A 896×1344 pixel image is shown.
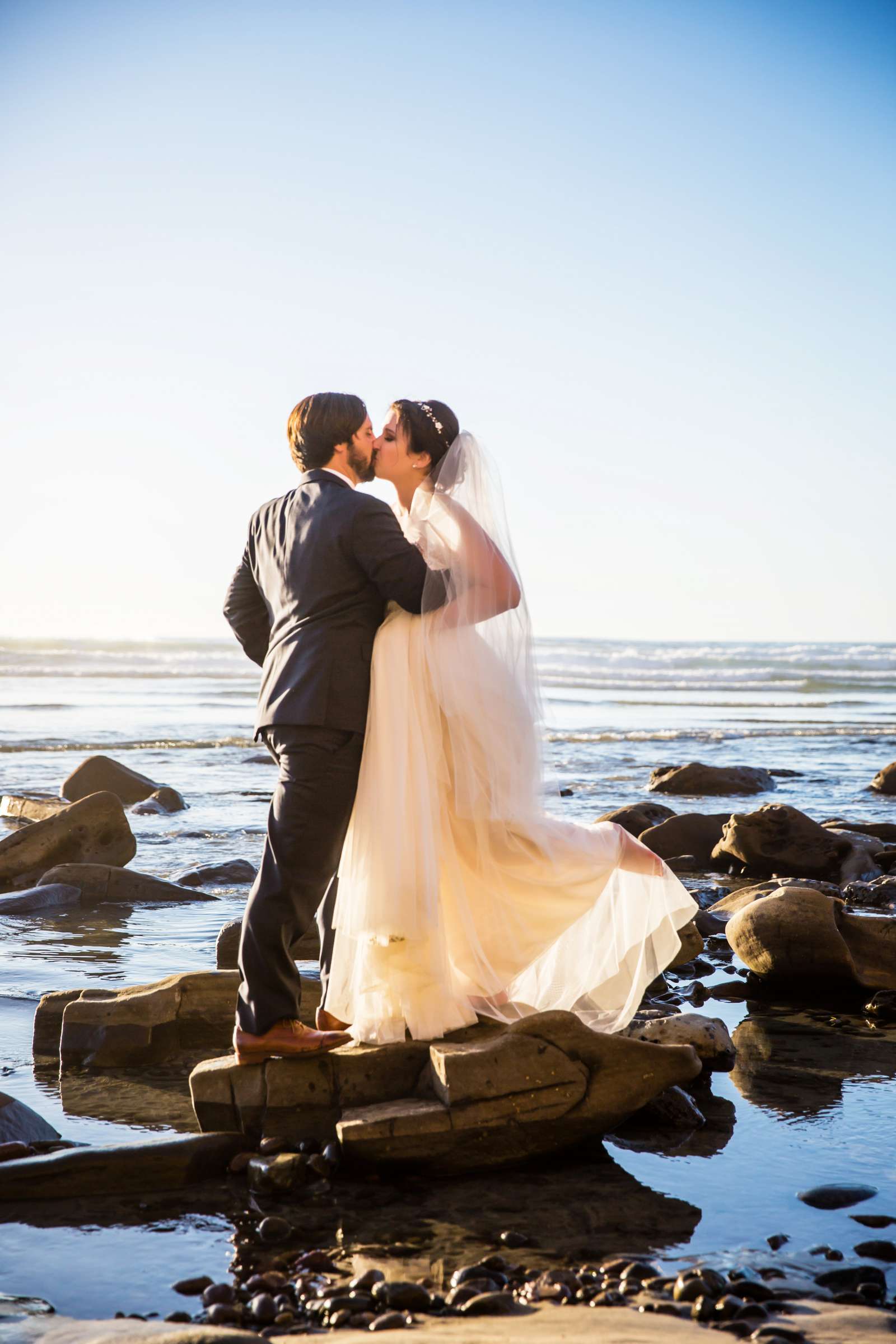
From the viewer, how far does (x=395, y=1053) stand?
167 inches

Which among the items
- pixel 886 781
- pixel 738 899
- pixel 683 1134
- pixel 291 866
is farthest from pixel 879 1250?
pixel 886 781

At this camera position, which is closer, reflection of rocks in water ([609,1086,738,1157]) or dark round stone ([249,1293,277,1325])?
dark round stone ([249,1293,277,1325])

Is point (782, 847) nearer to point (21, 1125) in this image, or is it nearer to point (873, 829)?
point (873, 829)

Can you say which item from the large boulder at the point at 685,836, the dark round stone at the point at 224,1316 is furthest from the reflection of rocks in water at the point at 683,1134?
the large boulder at the point at 685,836

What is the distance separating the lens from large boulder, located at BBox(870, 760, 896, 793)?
1451cm

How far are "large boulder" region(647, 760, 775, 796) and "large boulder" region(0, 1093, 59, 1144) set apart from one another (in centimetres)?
1086

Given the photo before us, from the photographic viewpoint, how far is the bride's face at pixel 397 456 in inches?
182

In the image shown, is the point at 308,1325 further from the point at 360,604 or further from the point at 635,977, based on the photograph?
the point at 360,604

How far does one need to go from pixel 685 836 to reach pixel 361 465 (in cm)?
637

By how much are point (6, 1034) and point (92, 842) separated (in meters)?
3.85

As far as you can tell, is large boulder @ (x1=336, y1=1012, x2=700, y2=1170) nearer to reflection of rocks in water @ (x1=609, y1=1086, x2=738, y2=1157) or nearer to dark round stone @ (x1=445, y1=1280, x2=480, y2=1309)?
reflection of rocks in water @ (x1=609, y1=1086, x2=738, y2=1157)

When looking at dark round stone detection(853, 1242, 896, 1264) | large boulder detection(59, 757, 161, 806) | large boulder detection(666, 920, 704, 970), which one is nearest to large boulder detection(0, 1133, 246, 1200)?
dark round stone detection(853, 1242, 896, 1264)

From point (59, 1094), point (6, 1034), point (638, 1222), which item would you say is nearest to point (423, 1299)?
point (638, 1222)

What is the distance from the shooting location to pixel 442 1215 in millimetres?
3621
